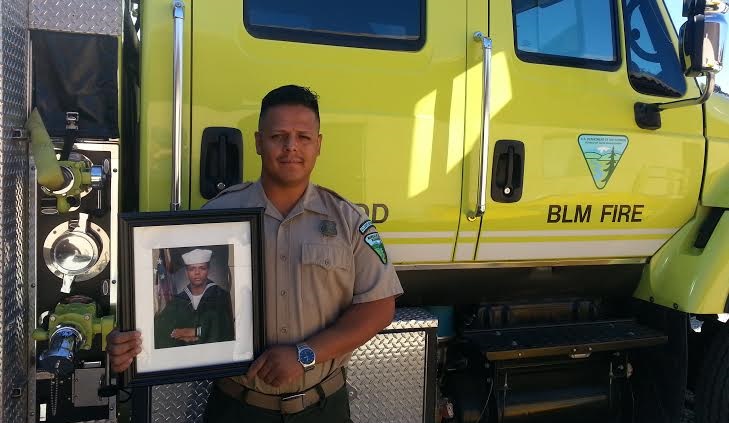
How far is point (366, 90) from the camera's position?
90.4 inches

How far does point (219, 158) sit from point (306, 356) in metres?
0.85

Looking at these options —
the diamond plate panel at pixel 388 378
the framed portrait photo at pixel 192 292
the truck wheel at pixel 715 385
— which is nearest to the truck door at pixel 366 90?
the diamond plate panel at pixel 388 378

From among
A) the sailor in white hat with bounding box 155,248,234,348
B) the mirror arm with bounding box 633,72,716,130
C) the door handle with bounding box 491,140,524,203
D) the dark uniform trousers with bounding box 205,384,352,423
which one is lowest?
the dark uniform trousers with bounding box 205,384,352,423

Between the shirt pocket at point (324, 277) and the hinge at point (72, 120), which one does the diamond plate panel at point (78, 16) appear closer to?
the hinge at point (72, 120)

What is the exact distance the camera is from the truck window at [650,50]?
274cm

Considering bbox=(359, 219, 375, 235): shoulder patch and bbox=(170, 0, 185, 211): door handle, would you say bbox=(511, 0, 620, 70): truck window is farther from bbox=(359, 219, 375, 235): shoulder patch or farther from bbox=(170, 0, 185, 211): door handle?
bbox=(170, 0, 185, 211): door handle

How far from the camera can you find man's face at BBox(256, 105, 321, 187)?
1.68 metres

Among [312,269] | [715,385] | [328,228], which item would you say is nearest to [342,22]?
[328,228]

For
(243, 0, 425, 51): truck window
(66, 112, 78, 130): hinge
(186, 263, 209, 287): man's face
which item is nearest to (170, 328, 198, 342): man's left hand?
(186, 263, 209, 287): man's face

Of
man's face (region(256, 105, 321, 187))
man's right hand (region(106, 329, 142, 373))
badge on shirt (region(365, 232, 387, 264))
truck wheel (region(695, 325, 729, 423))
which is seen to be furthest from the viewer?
truck wheel (region(695, 325, 729, 423))

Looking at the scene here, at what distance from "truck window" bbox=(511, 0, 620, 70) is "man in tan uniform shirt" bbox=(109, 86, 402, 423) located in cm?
122

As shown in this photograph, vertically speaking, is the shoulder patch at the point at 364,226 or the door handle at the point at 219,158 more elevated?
the door handle at the point at 219,158

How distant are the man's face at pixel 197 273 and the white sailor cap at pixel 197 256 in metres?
0.01

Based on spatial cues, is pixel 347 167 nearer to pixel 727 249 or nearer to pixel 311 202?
pixel 311 202
